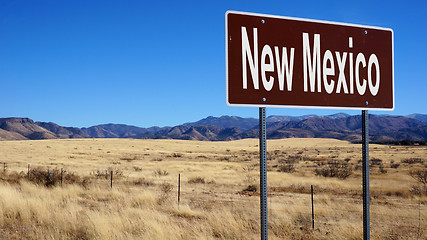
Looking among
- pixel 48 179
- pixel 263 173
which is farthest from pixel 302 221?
pixel 48 179

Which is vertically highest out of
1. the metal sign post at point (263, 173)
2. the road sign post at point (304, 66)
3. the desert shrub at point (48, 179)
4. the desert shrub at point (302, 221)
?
the road sign post at point (304, 66)

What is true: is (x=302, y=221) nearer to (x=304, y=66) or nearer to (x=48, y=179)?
(x=304, y=66)

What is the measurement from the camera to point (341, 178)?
23.1 meters

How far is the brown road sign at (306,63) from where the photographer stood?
3400 mm

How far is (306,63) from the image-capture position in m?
3.72

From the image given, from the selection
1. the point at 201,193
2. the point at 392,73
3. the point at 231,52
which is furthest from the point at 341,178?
the point at 231,52

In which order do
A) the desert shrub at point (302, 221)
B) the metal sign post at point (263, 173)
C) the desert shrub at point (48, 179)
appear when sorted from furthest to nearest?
the desert shrub at point (48, 179) < the desert shrub at point (302, 221) < the metal sign post at point (263, 173)

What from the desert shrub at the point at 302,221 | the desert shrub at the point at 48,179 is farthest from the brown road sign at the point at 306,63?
the desert shrub at the point at 48,179

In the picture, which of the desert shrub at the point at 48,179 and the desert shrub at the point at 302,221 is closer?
the desert shrub at the point at 302,221

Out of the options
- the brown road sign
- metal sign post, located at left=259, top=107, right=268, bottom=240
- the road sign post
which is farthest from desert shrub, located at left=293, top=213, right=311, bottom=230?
metal sign post, located at left=259, top=107, right=268, bottom=240

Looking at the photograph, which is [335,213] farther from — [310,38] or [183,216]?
[310,38]

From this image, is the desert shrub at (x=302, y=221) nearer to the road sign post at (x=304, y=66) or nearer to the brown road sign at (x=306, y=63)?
the road sign post at (x=304, y=66)

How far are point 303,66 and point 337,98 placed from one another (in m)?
0.54

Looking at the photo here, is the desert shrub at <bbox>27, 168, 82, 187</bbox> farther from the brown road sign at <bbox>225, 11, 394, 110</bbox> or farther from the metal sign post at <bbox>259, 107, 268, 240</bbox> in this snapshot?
the brown road sign at <bbox>225, 11, 394, 110</bbox>
